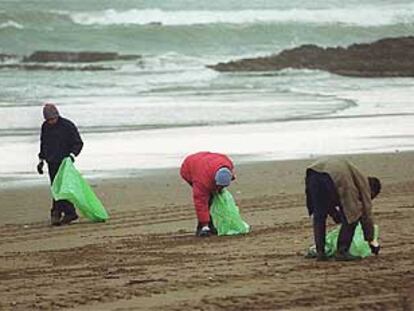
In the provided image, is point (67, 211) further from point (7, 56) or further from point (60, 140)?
point (7, 56)

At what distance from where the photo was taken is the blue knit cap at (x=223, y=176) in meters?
10.1

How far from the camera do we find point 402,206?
457 inches

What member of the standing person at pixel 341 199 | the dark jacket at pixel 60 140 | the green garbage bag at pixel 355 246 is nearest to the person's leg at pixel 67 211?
the dark jacket at pixel 60 140

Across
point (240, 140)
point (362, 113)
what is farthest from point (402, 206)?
point (362, 113)

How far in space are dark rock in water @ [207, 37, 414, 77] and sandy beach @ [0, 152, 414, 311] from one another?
23.8 m

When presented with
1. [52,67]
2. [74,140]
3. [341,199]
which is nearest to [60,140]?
[74,140]

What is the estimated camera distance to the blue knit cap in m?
10.1

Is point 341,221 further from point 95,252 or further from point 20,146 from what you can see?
point 20,146

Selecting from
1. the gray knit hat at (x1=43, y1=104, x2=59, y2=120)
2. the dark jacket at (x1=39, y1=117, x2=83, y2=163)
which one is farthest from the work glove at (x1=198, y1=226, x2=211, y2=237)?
the gray knit hat at (x1=43, y1=104, x2=59, y2=120)

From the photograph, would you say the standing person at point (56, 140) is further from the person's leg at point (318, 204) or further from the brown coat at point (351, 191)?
the brown coat at point (351, 191)

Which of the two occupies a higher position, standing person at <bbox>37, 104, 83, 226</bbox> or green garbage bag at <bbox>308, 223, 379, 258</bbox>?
standing person at <bbox>37, 104, 83, 226</bbox>

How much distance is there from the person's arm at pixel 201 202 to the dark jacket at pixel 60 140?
240 centimetres

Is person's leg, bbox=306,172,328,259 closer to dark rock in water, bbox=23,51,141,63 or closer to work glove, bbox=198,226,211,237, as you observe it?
work glove, bbox=198,226,211,237

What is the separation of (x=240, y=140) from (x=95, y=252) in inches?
364
